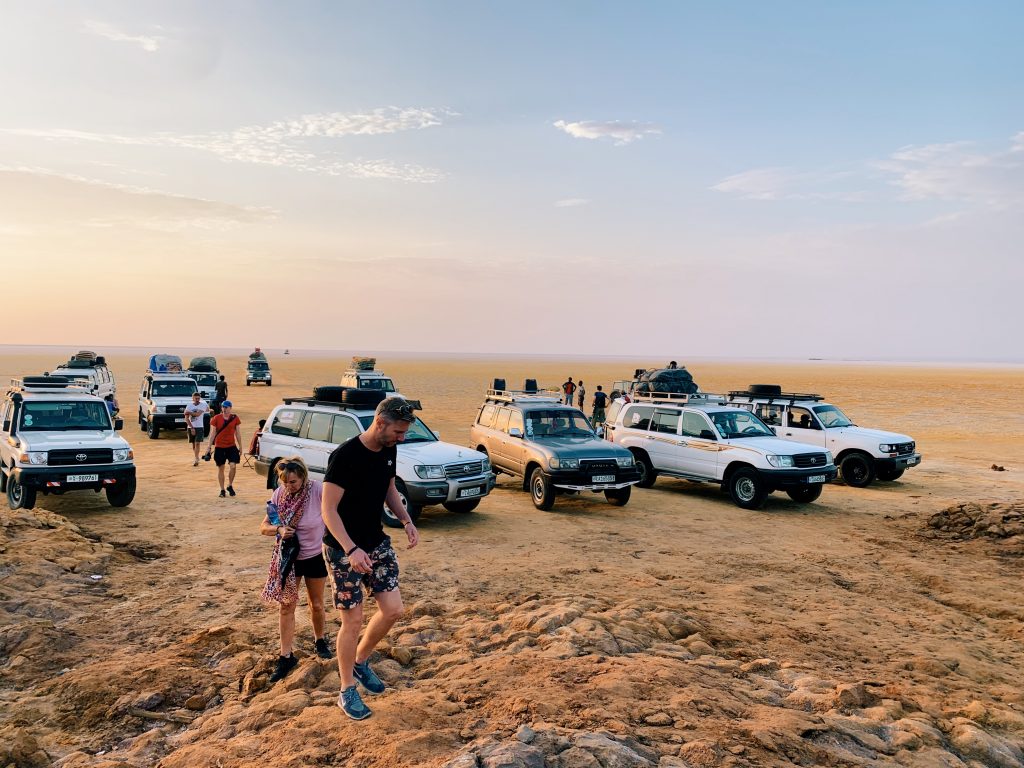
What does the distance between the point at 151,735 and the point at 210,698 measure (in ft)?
1.85

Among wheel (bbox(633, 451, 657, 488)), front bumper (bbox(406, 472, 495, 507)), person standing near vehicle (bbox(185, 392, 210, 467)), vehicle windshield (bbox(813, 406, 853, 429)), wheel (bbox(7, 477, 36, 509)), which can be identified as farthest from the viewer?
person standing near vehicle (bbox(185, 392, 210, 467))

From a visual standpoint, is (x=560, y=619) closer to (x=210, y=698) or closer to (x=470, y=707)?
(x=470, y=707)

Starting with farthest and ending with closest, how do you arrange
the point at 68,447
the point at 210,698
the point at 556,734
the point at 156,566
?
the point at 68,447 < the point at 156,566 < the point at 210,698 < the point at 556,734

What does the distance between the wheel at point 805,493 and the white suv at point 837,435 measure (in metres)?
2.51

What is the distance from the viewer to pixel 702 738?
4.29 m

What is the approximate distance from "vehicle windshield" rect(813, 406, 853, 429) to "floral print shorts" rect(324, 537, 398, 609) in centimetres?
1409

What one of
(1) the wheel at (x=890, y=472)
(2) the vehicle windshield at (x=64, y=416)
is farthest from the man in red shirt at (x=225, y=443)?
(1) the wheel at (x=890, y=472)

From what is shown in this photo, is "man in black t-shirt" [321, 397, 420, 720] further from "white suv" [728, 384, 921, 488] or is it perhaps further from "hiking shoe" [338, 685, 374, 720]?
"white suv" [728, 384, 921, 488]

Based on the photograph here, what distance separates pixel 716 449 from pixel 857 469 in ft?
14.2

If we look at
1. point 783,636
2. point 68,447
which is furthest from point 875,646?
point 68,447

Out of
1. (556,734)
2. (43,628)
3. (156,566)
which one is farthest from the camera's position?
(156,566)

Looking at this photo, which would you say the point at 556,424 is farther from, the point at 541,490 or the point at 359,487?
the point at 359,487

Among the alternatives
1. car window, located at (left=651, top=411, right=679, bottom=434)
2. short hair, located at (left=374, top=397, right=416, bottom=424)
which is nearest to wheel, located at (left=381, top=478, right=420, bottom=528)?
car window, located at (left=651, top=411, right=679, bottom=434)

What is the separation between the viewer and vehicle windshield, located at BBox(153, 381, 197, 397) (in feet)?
75.3
